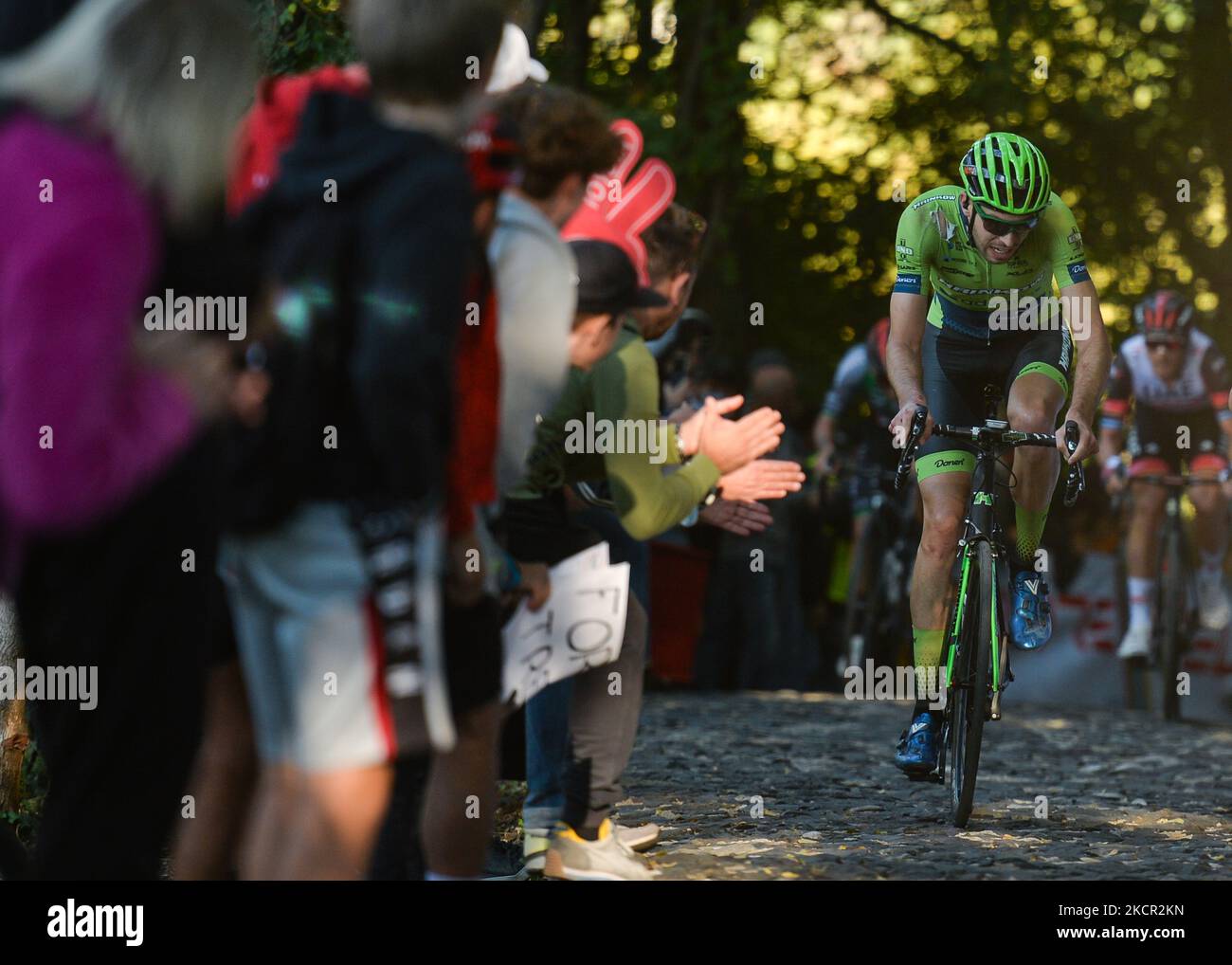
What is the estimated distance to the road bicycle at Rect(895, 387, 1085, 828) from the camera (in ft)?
22.9

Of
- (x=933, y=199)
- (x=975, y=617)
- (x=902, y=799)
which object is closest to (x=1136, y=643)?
(x=902, y=799)

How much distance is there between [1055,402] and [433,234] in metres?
4.57

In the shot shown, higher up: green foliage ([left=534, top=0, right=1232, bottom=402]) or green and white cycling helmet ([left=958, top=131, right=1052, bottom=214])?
green foliage ([left=534, top=0, right=1232, bottom=402])

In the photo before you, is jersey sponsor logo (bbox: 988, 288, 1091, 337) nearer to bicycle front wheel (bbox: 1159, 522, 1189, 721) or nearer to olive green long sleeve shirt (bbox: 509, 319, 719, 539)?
olive green long sleeve shirt (bbox: 509, 319, 719, 539)

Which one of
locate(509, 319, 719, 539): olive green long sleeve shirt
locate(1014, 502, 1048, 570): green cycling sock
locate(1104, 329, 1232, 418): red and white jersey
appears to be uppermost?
locate(1104, 329, 1232, 418): red and white jersey

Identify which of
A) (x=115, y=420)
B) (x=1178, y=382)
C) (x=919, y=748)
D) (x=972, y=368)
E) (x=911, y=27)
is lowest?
(x=919, y=748)

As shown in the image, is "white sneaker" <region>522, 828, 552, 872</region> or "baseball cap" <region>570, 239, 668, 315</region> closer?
"baseball cap" <region>570, 239, 668, 315</region>

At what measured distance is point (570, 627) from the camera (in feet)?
18.0

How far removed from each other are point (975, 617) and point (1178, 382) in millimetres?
6186

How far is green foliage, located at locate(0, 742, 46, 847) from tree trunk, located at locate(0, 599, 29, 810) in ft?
0.17

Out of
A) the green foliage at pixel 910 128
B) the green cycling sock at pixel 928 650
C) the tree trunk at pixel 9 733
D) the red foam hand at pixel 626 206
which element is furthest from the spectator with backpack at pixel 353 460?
the green foliage at pixel 910 128

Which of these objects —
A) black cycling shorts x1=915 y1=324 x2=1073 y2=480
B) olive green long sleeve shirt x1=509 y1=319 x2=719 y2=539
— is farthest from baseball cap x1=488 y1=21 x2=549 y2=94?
black cycling shorts x1=915 y1=324 x2=1073 y2=480

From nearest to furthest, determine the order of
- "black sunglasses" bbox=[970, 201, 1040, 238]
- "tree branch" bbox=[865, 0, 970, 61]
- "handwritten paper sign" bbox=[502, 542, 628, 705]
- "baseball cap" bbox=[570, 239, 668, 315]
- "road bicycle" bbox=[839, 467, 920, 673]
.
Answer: "baseball cap" bbox=[570, 239, 668, 315], "handwritten paper sign" bbox=[502, 542, 628, 705], "black sunglasses" bbox=[970, 201, 1040, 238], "road bicycle" bbox=[839, 467, 920, 673], "tree branch" bbox=[865, 0, 970, 61]

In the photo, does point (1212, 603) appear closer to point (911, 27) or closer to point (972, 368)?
point (972, 368)
